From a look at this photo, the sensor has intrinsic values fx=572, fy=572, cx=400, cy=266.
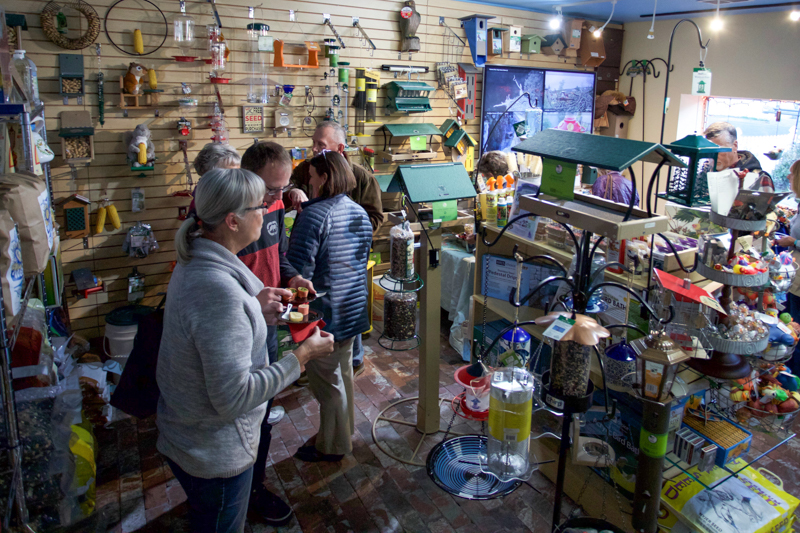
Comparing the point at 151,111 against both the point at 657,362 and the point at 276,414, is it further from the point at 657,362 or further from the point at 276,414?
the point at 657,362

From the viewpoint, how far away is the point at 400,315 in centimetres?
298

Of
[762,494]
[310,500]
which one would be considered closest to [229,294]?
[310,500]

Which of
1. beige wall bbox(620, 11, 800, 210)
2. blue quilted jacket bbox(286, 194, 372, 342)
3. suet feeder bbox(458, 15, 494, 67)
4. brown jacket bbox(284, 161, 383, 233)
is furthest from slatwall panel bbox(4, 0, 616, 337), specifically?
beige wall bbox(620, 11, 800, 210)

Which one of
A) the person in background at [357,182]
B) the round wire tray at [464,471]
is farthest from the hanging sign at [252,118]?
the round wire tray at [464,471]

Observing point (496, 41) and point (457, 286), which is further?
point (496, 41)

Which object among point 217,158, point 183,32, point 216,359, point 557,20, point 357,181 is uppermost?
point 557,20

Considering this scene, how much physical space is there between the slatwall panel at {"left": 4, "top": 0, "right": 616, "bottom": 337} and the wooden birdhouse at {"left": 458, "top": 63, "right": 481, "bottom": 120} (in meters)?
1.07

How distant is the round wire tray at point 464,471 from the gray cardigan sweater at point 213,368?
0.97m

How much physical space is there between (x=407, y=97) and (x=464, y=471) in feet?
13.2

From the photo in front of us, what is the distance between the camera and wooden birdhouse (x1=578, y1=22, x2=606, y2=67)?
6.79 m

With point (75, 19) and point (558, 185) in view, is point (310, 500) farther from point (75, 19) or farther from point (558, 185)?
point (75, 19)

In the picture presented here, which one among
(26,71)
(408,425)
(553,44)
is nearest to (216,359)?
(408,425)

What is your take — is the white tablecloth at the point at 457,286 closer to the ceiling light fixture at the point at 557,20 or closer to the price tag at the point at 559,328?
the price tag at the point at 559,328

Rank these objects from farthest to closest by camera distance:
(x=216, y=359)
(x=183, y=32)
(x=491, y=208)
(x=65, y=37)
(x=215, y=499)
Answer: (x=183, y=32)
(x=65, y=37)
(x=491, y=208)
(x=215, y=499)
(x=216, y=359)
